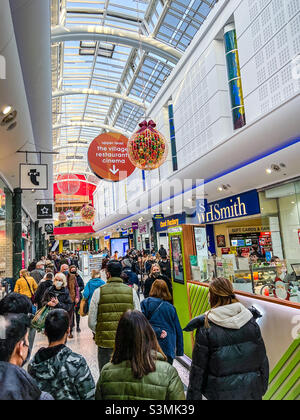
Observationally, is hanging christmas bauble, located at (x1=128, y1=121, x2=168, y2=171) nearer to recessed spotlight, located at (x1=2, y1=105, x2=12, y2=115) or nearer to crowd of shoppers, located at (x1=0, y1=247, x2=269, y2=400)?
recessed spotlight, located at (x1=2, y1=105, x2=12, y2=115)

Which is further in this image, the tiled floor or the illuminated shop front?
the illuminated shop front

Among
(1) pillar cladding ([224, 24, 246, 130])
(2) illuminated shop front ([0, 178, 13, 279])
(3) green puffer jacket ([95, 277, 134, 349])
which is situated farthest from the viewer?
(2) illuminated shop front ([0, 178, 13, 279])

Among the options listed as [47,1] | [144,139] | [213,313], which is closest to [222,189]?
[144,139]

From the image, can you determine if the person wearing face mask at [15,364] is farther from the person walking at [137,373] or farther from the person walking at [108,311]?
the person walking at [108,311]

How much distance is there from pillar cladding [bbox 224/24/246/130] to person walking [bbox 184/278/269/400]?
5247 millimetres

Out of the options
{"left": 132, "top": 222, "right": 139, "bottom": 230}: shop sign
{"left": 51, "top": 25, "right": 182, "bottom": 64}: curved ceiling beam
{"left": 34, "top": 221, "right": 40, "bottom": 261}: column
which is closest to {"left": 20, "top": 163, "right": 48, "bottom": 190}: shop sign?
{"left": 51, "top": 25, "right": 182, "bottom": 64}: curved ceiling beam

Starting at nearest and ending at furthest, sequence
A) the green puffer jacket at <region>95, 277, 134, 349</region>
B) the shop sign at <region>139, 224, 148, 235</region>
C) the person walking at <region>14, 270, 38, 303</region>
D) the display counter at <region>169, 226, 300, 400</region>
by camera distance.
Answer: the display counter at <region>169, 226, 300, 400</region>, the green puffer jacket at <region>95, 277, 134, 349</region>, the person walking at <region>14, 270, 38, 303</region>, the shop sign at <region>139, 224, 148, 235</region>

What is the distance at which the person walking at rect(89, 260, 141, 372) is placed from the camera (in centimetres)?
291

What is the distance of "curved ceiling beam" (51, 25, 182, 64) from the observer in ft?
26.5

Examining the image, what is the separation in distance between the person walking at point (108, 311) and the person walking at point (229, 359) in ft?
3.73

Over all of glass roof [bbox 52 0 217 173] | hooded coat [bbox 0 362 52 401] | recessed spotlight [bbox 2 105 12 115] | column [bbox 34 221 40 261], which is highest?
glass roof [bbox 52 0 217 173]

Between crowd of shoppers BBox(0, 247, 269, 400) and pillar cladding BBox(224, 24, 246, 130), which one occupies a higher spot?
pillar cladding BBox(224, 24, 246, 130)

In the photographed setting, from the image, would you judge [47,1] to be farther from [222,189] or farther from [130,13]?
[130,13]

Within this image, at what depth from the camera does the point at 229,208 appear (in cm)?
948
